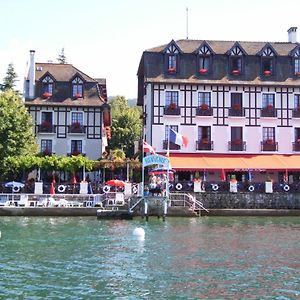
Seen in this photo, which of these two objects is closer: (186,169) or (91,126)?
(186,169)

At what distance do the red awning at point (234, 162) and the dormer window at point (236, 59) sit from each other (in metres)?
7.66

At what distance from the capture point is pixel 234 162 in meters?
47.1

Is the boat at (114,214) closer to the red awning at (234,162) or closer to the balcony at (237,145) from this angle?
the red awning at (234,162)

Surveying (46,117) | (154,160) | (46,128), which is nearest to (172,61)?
(46,117)

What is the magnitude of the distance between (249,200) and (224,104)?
9.84 m

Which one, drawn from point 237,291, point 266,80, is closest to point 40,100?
point 266,80

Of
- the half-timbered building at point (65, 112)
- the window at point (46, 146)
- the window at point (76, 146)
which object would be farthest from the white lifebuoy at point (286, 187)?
the window at point (46, 146)

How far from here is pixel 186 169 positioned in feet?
148

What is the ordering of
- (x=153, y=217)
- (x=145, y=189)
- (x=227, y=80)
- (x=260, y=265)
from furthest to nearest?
(x=227, y=80)
(x=145, y=189)
(x=153, y=217)
(x=260, y=265)

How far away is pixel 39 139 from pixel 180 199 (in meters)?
17.1

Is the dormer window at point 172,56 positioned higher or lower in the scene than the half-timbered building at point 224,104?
higher

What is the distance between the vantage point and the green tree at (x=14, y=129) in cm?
4772

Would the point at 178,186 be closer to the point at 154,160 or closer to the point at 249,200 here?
the point at 154,160

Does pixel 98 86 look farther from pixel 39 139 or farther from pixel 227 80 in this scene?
pixel 227 80
